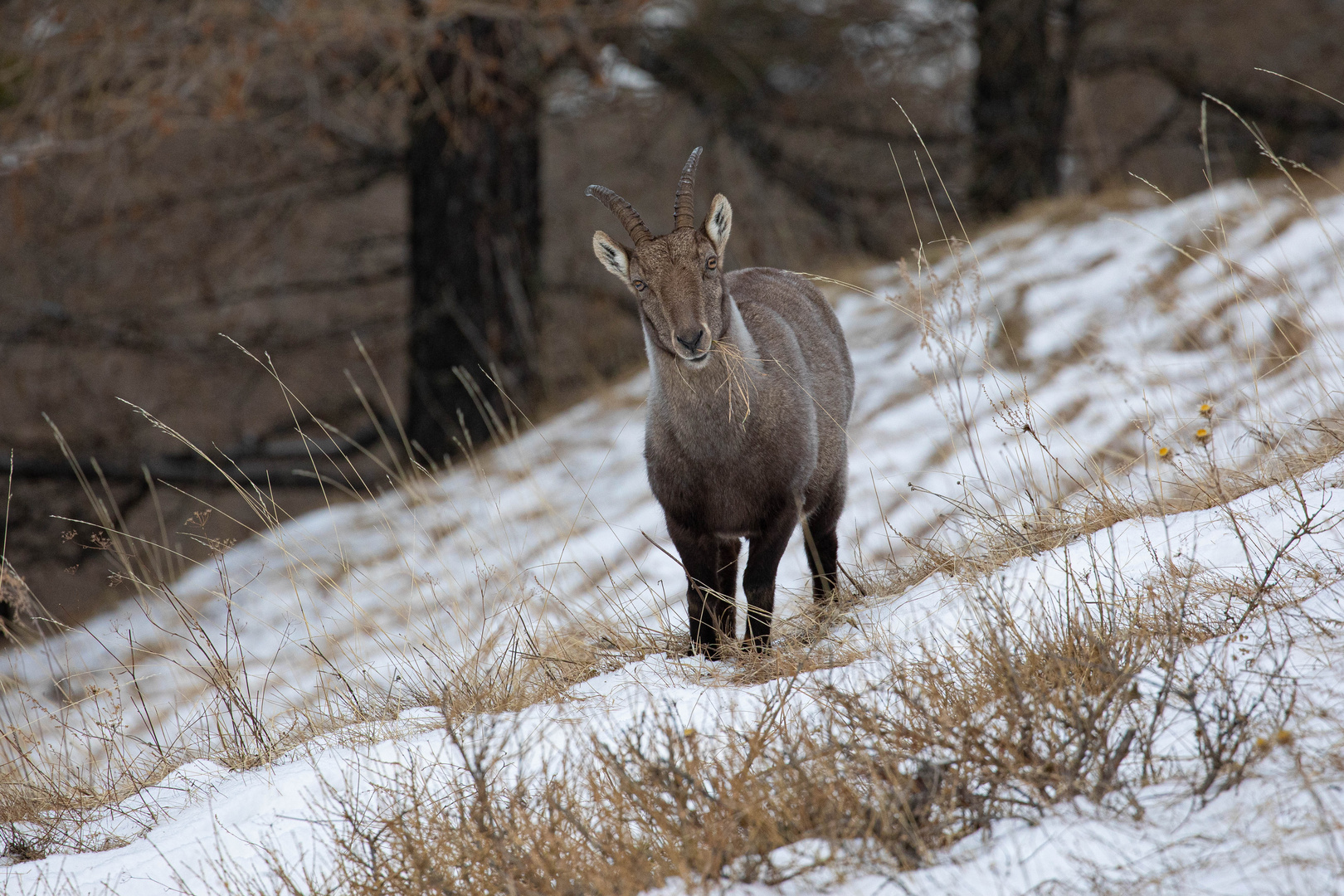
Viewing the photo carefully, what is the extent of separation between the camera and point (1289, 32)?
41.4 feet

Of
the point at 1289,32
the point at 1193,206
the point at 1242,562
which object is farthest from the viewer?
the point at 1289,32

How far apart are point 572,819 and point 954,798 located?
2.56 ft

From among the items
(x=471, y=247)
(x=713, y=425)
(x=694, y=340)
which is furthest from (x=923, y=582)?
(x=471, y=247)

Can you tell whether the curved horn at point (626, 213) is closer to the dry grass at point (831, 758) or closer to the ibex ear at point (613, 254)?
the ibex ear at point (613, 254)

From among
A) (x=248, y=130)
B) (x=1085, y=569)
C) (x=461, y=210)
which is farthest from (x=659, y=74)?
(x=1085, y=569)

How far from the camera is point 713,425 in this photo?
12.0ft

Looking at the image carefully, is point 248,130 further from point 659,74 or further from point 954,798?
point 954,798

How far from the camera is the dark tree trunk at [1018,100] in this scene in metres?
9.45

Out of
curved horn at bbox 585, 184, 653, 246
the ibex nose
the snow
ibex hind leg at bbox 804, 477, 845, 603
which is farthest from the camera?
ibex hind leg at bbox 804, 477, 845, 603

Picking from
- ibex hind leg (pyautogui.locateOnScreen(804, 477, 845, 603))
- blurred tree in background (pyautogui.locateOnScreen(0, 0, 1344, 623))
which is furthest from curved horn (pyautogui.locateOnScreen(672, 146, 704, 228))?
blurred tree in background (pyautogui.locateOnScreen(0, 0, 1344, 623))

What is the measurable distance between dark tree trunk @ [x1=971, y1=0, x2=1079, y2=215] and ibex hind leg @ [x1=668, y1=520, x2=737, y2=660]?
290 inches

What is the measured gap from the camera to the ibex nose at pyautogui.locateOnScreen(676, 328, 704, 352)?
336 cm

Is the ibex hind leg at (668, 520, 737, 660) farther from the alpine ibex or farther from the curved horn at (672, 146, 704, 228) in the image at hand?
the curved horn at (672, 146, 704, 228)

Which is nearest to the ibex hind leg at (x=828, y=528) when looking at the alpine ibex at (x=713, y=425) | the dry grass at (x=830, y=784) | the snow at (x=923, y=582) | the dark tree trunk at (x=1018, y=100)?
the snow at (x=923, y=582)
